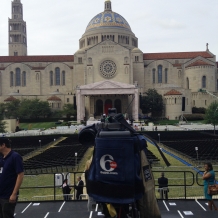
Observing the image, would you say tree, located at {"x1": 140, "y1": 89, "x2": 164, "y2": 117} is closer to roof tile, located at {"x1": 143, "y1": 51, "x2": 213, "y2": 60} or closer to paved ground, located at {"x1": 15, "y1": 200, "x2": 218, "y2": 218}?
roof tile, located at {"x1": 143, "y1": 51, "x2": 213, "y2": 60}

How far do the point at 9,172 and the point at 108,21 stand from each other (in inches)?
3692

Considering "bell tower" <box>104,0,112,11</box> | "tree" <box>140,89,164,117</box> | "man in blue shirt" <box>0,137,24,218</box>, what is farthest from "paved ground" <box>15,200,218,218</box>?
"bell tower" <box>104,0,112,11</box>

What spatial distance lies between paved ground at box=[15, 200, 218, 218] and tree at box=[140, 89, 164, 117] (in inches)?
2517

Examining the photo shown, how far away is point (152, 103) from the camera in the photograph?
72.6 meters

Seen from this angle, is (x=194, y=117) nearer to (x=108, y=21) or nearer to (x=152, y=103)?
(x=152, y=103)

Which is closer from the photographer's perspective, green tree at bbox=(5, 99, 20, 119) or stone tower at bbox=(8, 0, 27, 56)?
green tree at bbox=(5, 99, 20, 119)

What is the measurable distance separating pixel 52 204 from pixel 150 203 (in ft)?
17.1

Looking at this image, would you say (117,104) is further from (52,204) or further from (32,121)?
(52,204)

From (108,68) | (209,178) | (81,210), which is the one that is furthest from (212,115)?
(81,210)

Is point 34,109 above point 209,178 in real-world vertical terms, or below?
above

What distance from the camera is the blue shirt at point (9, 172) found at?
18.2 feet

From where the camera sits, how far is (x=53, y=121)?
70188 millimetres

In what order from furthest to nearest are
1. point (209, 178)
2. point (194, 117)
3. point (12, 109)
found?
point (12, 109) → point (194, 117) → point (209, 178)

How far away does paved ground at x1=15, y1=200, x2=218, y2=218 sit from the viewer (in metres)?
8.02
